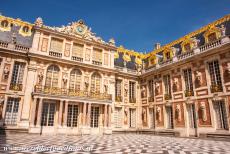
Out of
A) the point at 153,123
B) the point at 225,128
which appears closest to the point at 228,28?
the point at 225,128

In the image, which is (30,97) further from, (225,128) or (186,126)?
(225,128)

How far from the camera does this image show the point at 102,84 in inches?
900

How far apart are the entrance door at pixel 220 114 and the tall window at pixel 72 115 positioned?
1342cm

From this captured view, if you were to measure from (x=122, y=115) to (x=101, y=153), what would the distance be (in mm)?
16442

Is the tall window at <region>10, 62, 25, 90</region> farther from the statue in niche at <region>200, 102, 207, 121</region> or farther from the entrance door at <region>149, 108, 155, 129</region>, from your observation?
the statue in niche at <region>200, 102, 207, 121</region>

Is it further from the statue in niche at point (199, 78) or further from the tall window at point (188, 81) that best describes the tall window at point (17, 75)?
the statue in niche at point (199, 78)

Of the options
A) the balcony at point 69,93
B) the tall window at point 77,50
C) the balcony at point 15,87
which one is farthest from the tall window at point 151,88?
the balcony at point 15,87

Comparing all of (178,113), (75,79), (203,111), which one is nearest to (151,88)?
(178,113)

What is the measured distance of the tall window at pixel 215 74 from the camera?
55.1 feet

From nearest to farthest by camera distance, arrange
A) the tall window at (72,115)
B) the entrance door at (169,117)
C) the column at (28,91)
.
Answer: the column at (28,91)
the tall window at (72,115)
the entrance door at (169,117)

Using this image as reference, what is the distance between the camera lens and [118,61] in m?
26.3

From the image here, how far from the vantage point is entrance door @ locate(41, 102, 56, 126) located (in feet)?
60.7

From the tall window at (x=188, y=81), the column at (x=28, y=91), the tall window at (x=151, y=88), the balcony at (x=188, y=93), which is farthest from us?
the tall window at (x=151, y=88)

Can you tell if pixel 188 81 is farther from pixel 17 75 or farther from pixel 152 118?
pixel 17 75
